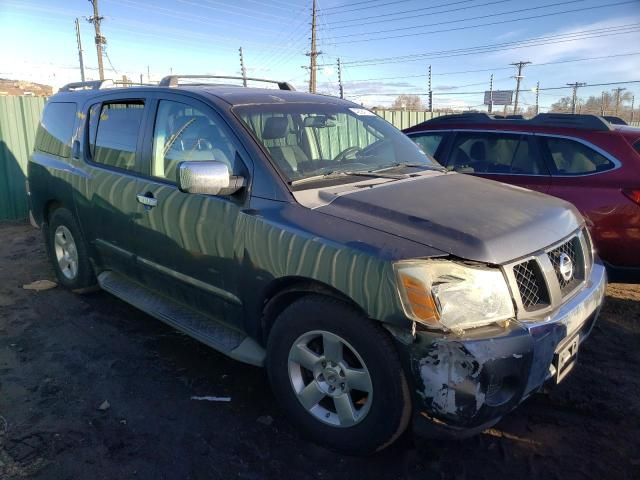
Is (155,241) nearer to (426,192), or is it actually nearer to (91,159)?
(91,159)

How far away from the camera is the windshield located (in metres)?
3.02

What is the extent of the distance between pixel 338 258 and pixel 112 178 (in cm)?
238

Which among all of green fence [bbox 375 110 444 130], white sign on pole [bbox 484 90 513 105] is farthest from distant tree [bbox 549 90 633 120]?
green fence [bbox 375 110 444 130]

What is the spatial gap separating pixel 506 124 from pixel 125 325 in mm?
4188

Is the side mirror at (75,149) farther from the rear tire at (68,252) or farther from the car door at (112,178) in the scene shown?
the rear tire at (68,252)

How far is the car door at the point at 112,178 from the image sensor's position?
3.71 meters

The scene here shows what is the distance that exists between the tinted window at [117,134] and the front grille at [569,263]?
115 inches

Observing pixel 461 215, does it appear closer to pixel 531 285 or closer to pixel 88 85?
pixel 531 285

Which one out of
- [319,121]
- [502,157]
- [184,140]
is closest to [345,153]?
[319,121]

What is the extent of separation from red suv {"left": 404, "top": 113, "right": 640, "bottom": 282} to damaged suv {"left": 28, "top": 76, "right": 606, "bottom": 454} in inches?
51.3

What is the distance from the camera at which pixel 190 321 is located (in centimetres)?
336

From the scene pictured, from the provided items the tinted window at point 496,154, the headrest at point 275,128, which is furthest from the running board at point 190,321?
the tinted window at point 496,154

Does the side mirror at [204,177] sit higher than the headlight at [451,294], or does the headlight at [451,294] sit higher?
the side mirror at [204,177]

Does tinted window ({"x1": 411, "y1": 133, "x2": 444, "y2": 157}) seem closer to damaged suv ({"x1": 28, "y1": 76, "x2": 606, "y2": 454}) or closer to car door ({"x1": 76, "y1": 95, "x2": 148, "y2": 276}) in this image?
damaged suv ({"x1": 28, "y1": 76, "x2": 606, "y2": 454})
